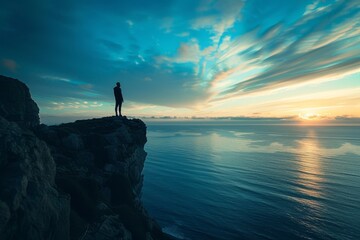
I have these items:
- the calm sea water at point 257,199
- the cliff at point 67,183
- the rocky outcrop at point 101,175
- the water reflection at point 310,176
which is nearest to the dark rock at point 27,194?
the cliff at point 67,183

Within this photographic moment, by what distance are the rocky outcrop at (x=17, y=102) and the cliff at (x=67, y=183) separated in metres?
23.2

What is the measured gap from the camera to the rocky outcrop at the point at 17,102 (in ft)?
156

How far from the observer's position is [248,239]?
37.8 meters

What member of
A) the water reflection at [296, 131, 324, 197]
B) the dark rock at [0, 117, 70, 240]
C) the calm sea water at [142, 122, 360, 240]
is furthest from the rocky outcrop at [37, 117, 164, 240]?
the water reflection at [296, 131, 324, 197]

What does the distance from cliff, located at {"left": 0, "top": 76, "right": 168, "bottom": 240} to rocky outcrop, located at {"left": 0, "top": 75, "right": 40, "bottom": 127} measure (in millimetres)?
23219

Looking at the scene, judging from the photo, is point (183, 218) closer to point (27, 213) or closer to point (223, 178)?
point (223, 178)

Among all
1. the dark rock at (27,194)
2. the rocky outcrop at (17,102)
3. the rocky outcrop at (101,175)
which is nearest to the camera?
the dark rock at (27,194)

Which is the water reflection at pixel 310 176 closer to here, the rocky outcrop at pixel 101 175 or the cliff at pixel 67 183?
the rocky outcrop at pixel 101 175

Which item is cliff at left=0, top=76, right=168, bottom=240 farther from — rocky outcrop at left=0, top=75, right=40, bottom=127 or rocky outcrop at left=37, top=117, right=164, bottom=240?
rocky outcrop at left=0, top=75, right=40, bottom=127

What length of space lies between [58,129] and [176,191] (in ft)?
141

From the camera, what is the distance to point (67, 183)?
54.7 ft

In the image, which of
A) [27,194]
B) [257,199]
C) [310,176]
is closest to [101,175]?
[27,194]

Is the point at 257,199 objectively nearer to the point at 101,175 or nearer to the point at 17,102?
the point at 101,175

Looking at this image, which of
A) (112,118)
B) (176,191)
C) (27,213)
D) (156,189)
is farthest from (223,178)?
(27,213)
